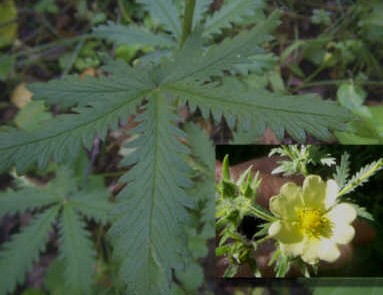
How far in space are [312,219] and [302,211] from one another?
3cm

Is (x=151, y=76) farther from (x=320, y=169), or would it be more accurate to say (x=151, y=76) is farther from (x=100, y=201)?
(x=100, y=201)

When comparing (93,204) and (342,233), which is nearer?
(342,233)

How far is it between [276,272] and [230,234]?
0.16 meters

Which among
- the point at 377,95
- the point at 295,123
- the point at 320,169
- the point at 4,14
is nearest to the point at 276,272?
the point at 320,169

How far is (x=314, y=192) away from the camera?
4.33 feet

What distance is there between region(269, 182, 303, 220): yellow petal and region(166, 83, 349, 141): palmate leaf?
218 millimetres

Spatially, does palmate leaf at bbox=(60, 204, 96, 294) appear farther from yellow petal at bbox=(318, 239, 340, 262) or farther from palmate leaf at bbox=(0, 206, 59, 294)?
yellow petal at bbox=(318, 239, 340, 262)

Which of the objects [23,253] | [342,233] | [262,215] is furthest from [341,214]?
[23,253]

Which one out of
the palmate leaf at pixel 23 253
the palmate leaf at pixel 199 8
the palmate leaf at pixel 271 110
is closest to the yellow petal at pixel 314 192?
the palmate leaf at pixel 271 110

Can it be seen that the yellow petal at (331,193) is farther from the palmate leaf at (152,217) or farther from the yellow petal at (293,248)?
the palmate leaf at (152,217)

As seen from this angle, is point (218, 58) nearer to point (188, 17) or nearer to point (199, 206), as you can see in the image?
point (188, 17)

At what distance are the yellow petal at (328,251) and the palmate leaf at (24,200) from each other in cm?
84

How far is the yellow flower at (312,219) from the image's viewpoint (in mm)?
1312

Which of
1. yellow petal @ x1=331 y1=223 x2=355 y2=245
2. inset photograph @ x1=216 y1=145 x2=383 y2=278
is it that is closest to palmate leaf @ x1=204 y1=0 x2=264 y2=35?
inset photograph @ x1=216 y1=145 x2=383 y2=278
